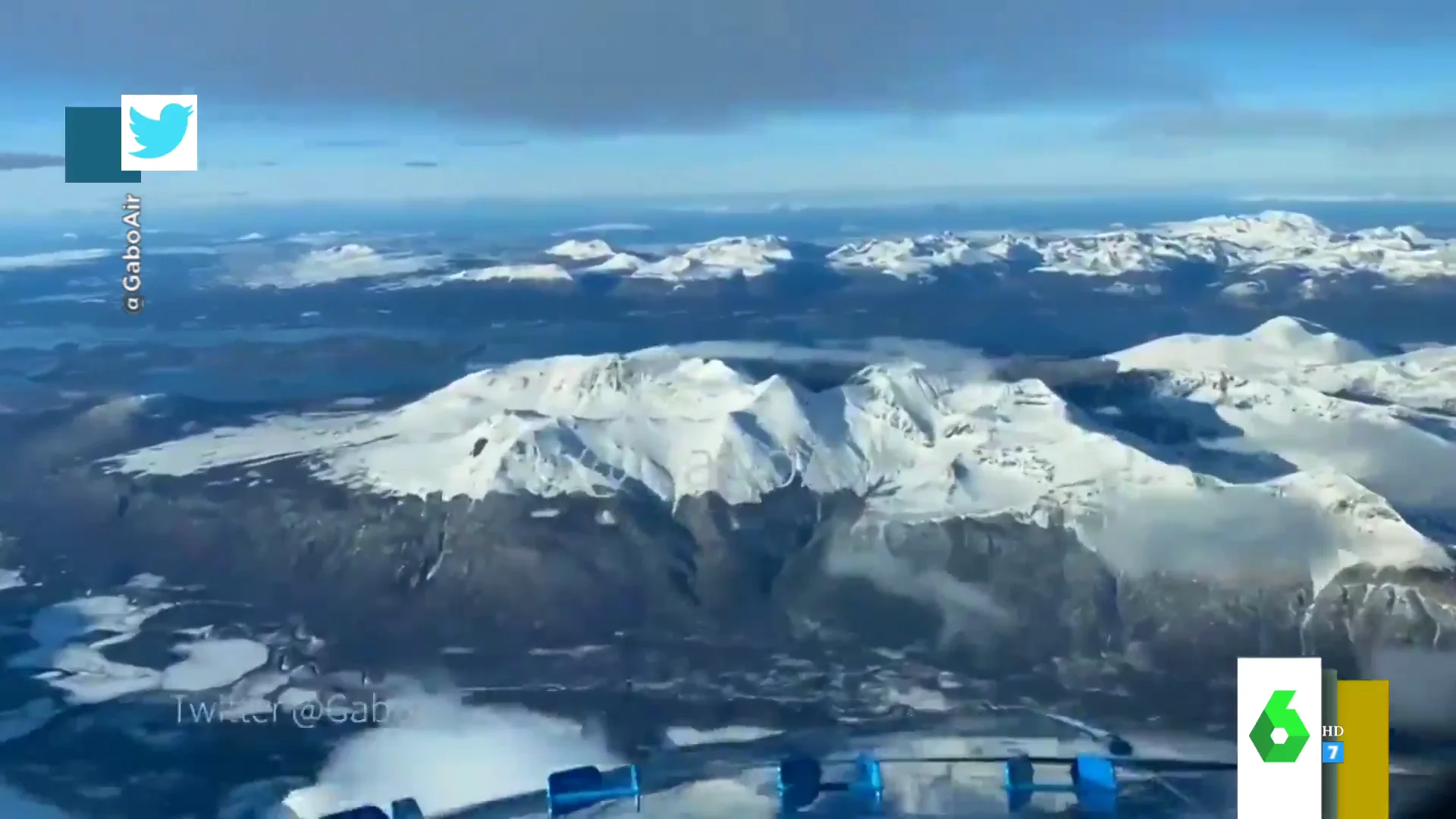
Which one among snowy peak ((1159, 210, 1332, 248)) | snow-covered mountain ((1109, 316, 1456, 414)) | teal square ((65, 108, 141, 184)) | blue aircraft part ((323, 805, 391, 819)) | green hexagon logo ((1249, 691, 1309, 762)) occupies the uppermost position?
teal square ((65, 108, 141, 184))

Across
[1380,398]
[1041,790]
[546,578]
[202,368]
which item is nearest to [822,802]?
[1041,790]

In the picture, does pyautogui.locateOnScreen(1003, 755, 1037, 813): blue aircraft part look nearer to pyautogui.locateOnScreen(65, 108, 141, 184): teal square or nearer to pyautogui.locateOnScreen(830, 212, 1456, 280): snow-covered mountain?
pyautogui.locateOnScreen(830, 212, 1456, 280): snow-covered mountain

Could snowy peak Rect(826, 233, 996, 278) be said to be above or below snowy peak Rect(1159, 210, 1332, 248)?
below

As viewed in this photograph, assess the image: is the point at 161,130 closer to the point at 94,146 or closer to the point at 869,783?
the point at 94,146

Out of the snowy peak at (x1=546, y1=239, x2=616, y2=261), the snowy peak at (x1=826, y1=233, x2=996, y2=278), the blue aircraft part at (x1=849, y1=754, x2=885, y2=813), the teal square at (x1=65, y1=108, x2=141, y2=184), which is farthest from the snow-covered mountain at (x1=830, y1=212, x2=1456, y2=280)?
the teal square at (x1=65, y1=108, x2=141, y2=184)

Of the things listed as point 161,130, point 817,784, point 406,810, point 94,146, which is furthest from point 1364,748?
point 94,146

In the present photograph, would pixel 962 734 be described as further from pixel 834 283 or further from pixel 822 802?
pixel 834 283

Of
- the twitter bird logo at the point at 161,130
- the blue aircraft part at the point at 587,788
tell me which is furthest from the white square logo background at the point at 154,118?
the blue aircraft part at the point at 587,788

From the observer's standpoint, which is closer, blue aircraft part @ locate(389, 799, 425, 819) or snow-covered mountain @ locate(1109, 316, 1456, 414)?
blue aircraft part @ locate(389, 799, 425, 819)
